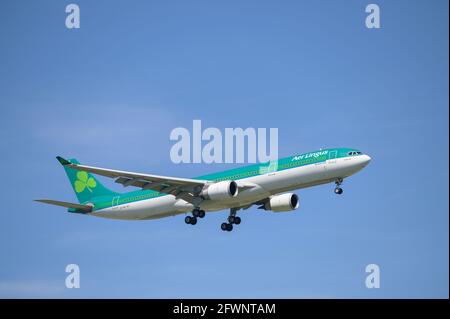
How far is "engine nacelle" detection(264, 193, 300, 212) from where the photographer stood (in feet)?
221

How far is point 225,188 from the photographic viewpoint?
6225cm

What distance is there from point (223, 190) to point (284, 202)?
6.85 meters

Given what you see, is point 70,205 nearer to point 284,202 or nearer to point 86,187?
point 86,187

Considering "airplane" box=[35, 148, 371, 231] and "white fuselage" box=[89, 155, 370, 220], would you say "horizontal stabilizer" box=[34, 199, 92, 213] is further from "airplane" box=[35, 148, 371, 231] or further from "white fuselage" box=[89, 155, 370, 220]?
"white fuselage" box=[89, 155, 370, 220]

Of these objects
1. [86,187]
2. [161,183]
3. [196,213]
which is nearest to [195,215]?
[196,213]

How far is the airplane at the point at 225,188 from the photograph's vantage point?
2391 inches

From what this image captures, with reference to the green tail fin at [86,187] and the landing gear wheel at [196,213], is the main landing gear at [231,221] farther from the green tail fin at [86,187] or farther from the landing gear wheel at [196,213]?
the green tail fin at [86,187]

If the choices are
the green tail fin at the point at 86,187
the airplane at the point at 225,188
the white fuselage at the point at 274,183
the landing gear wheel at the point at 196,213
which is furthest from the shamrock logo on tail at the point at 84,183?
the landing gear wheel at the point at 196,213

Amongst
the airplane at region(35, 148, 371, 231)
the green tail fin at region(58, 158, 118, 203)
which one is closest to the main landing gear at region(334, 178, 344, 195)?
the airplane at region(35, 148, 371, 231)

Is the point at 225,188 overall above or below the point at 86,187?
below

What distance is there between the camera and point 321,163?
60.8 metres
